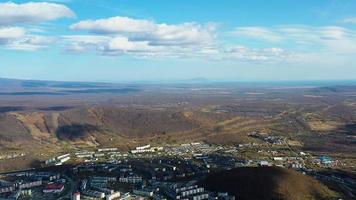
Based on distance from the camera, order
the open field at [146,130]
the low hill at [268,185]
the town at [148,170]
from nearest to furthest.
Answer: the low hill at [268,185] → the town at [148,170] → the open field at [146,130]

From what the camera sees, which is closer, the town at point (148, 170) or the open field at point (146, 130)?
the town at point (148, 170)

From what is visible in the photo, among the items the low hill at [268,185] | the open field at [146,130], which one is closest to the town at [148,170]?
the low hill at [268,185]

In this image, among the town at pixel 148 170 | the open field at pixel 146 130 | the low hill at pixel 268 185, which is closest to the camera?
the low hill at pixel 268 185

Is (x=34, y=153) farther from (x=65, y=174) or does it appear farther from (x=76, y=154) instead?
(x=65, y=174)

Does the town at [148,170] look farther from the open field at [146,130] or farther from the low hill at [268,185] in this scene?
the open field at [146,130]

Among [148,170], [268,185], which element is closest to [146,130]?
[148,170]

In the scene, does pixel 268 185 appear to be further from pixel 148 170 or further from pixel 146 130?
pixel 146 130

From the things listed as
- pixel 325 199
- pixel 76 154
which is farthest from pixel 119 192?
pixel 76 154

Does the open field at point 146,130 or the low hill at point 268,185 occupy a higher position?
the low hill at point 268,185
